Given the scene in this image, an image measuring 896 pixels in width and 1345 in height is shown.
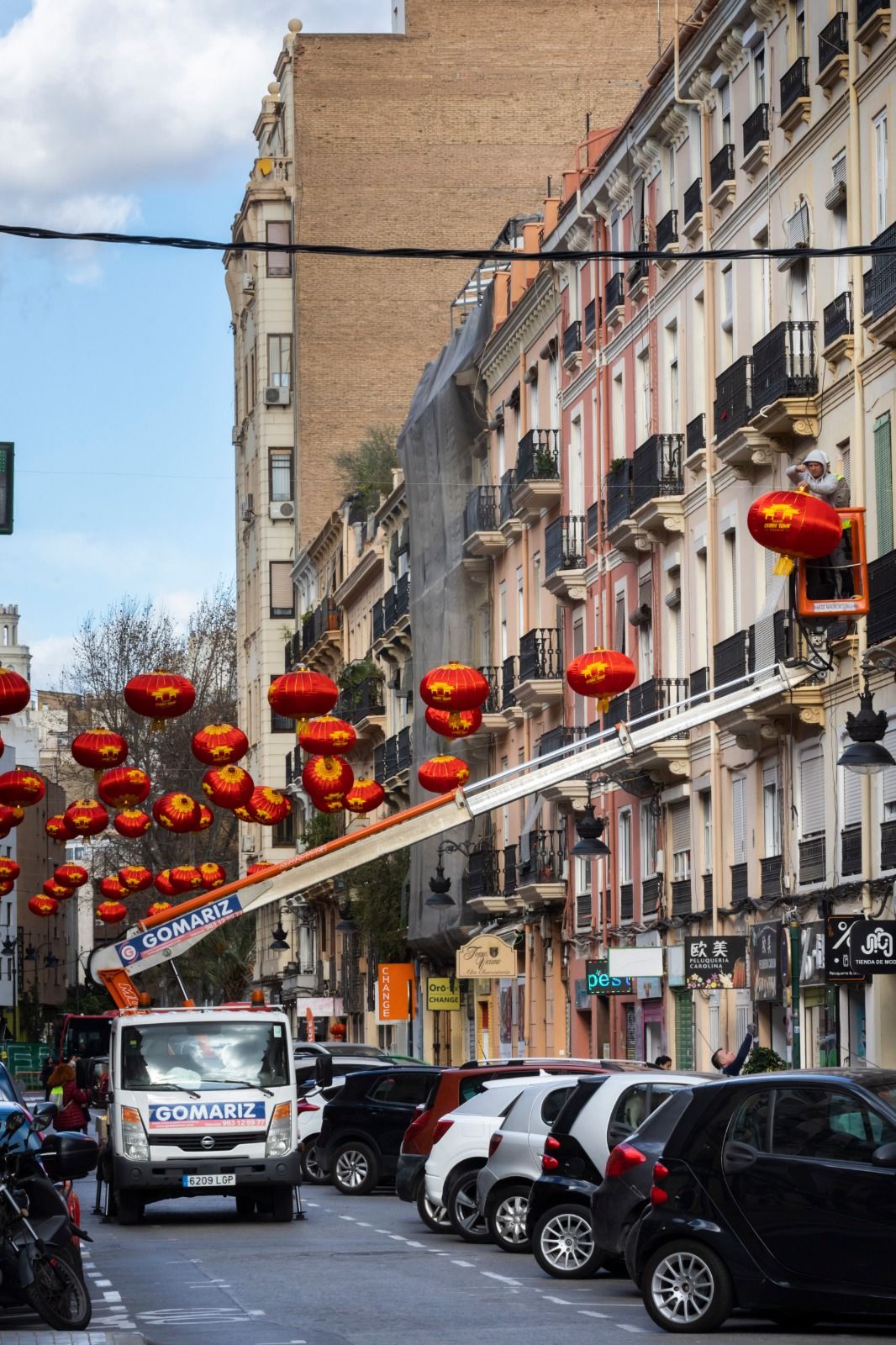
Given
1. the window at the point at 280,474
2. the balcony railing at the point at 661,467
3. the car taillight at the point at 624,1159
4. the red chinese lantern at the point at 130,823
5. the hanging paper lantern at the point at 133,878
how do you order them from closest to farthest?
the car taillight at the point at 624,1159 < the balcony railing at the point at 661,467 < the red chinese lantern at the point at 130,823 < the hanging paper lantern at the point at 133,878 < the window at the point at 280,474

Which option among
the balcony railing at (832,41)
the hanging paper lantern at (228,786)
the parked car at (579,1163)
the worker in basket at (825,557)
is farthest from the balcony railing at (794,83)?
the parked car at (579,1163)

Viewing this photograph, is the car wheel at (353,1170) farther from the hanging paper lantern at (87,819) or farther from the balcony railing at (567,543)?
the balcony railing at (567,543)

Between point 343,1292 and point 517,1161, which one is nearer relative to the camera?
point 343,1292

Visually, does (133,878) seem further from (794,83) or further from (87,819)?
(794,83)

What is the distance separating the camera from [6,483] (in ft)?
62.0

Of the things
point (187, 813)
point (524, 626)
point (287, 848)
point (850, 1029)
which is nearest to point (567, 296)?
point (524, 626)

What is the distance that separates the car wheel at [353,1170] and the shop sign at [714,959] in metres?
5.02

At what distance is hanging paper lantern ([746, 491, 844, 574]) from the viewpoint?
21.2m

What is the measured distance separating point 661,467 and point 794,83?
7697mm

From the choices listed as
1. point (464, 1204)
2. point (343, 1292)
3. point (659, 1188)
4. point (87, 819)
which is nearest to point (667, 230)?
point (87, 819)

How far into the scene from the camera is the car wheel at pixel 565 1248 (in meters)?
19.3

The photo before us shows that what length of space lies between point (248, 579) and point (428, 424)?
37.0 metres

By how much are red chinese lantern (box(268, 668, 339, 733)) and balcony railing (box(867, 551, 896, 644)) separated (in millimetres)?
6251

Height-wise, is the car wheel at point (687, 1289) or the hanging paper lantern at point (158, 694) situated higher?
the hanging paper lantern at point (158, 694)
